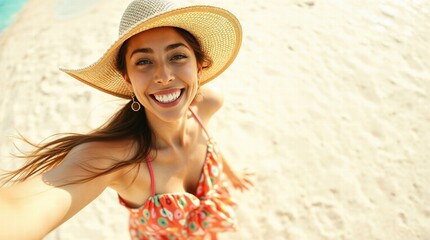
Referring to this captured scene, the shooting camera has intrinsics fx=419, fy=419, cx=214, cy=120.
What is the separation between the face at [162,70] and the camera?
1777 millimetres

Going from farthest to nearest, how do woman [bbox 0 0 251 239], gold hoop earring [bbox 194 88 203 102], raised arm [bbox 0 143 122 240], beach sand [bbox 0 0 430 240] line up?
beach sand [bbox 0 0 430 240]
gold hoop earring [bbox 194 88 203 102]
woman [bbox 0 0 251 239]
raised arm [bbox 0 143 122 240]

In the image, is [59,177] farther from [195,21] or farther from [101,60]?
[195,21]

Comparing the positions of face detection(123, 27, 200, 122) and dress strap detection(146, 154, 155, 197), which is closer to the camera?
face detection(123, 27, 200, 122)

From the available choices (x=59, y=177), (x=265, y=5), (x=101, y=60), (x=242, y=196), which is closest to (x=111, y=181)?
(x=59, y=177)

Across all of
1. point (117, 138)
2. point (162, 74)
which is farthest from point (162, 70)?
point (117, 138)

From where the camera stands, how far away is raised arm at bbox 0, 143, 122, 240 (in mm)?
1381

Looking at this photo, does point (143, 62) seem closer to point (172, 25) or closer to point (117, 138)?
point (172, 25)

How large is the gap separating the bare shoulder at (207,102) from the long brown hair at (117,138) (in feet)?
0.86

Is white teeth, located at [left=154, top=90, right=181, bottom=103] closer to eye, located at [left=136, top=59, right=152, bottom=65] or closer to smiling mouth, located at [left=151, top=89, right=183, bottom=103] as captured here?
smiling mouth, located at [left=151, top=89, right=183, bottom=103]

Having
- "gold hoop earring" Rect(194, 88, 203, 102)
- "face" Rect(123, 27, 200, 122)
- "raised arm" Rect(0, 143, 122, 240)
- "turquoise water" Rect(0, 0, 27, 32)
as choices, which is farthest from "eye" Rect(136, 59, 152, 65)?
"turquoise water" Rect(0, 0, 27, 32)

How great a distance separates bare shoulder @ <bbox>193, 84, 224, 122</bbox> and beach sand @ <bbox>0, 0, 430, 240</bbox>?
0.89 metres

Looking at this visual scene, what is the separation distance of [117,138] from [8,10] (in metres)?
6.57

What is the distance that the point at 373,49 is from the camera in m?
4.07

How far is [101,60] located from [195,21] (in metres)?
0.44
